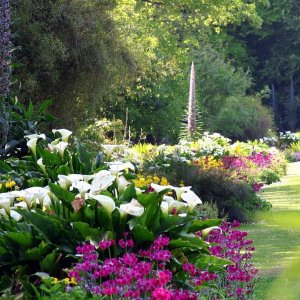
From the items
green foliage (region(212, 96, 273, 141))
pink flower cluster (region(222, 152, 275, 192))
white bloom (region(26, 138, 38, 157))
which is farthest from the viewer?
green foliage (region(212, 96, 273, 141))

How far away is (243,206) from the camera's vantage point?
14281mm

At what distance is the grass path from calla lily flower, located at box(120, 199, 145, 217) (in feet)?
6.62

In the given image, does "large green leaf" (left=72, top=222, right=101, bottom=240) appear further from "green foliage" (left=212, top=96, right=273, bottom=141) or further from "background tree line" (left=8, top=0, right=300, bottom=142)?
"green foliage" (left=212, top=96, right=273, bottom=141)

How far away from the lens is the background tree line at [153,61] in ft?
48.4

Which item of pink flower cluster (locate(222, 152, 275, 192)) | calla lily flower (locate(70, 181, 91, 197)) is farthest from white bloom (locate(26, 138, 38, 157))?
pink flower cluster (locate(222, 152, 275, 192))

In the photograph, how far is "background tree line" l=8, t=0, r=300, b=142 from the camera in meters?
14.8

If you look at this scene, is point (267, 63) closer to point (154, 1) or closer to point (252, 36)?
point (252, 36)

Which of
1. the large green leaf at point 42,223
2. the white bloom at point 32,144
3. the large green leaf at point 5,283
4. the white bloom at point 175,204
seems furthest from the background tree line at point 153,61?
the large green leaf at point 5,283

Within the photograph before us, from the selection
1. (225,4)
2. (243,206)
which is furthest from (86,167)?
(225,4)

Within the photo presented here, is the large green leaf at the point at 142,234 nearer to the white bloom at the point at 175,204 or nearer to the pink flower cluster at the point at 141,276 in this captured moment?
the pink flower cluster at the point at 141,276

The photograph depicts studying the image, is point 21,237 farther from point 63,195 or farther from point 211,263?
point 211,263

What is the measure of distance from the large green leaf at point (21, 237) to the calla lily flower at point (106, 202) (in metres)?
0.54

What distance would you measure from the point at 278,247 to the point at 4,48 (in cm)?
445

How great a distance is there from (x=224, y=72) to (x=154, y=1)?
52.7 ft
